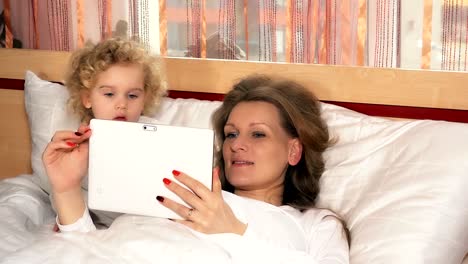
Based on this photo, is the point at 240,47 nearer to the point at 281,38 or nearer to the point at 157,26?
the point at 281,38

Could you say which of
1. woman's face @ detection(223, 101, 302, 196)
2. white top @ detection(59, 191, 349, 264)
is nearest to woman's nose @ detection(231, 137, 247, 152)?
woman's face @ detection(223, 101, 302, 196)

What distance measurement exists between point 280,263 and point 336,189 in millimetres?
298

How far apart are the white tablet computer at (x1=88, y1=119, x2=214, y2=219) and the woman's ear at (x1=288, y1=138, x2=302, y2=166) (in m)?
0.29

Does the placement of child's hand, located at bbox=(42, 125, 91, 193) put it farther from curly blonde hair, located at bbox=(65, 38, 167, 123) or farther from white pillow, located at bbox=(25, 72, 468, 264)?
white pillow, located at bbox=(25, 72, 468, 264)

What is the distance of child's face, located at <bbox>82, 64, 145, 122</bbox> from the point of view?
1.85 meters

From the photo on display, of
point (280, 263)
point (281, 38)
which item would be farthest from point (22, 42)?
point (280, 263)

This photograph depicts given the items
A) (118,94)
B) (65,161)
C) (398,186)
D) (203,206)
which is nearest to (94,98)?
(118,94)

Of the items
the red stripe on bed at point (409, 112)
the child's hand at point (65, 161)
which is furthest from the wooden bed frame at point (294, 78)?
the child's hand at point (65, 161)

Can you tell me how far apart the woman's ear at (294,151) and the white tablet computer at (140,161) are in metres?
0.29

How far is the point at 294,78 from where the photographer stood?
197 centimetres

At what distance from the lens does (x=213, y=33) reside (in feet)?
7.14

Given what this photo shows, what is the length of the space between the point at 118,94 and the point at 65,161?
288 mm

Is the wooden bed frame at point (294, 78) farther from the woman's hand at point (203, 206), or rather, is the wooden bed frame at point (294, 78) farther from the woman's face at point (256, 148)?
the woman's hand at point (203, 206)

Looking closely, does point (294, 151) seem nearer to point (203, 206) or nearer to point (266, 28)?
point (203, 206)
